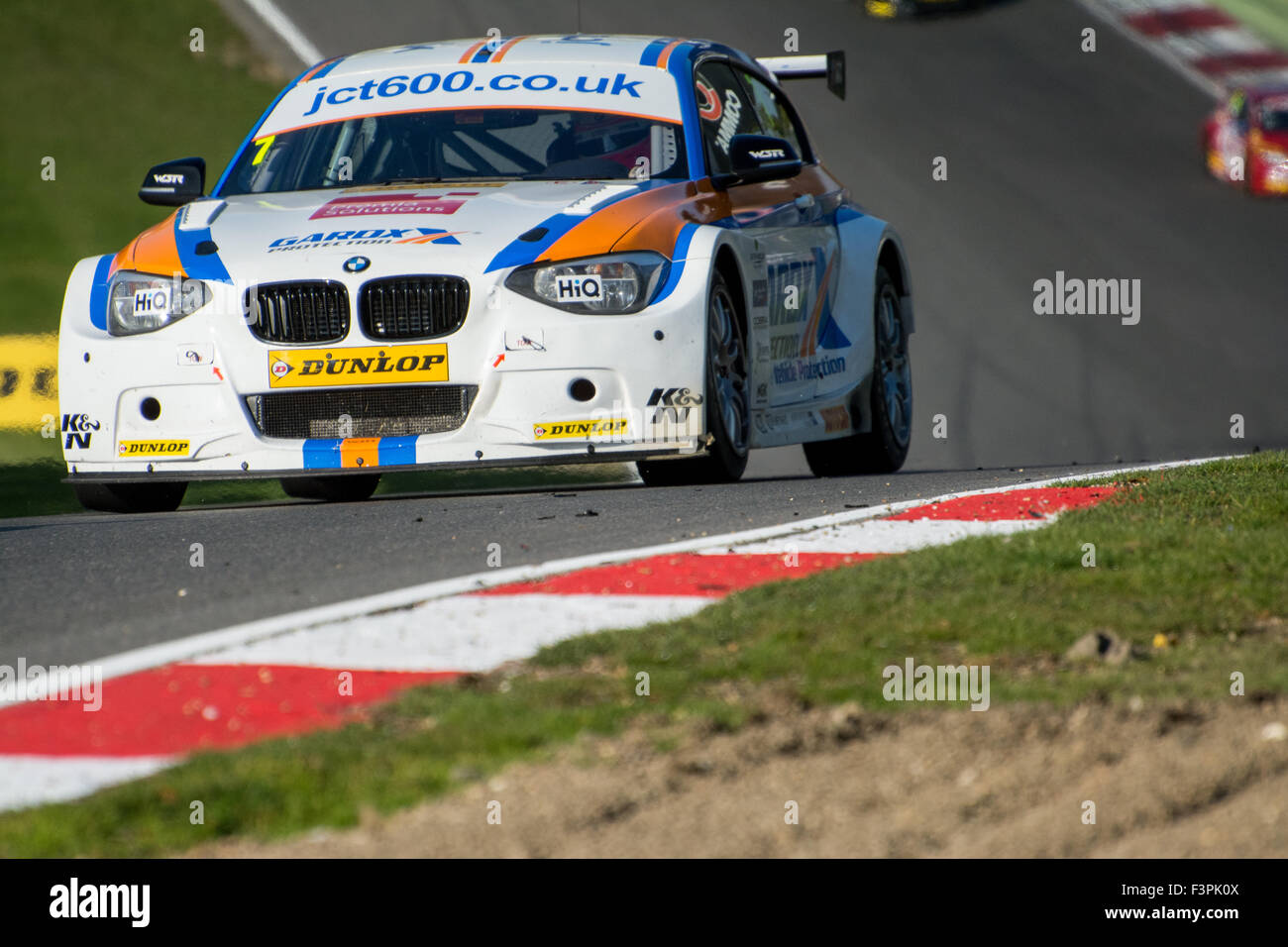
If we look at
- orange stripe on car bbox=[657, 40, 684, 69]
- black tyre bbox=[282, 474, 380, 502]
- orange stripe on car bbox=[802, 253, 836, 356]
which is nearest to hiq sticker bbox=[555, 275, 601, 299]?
orange stripe on car bbox=[802, 253, 836, 356]

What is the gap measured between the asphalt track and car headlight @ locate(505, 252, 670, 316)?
28.0 inches

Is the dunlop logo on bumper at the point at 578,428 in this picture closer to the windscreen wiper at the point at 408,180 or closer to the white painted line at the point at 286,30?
the windscreen wiper at the point at 408,180

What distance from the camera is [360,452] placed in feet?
25.2

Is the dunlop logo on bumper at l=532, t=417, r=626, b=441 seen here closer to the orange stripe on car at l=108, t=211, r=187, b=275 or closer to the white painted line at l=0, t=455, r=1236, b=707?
the white painted line at l=0, t=455, r=1236, b=707

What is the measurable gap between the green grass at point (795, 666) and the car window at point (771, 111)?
4.17m

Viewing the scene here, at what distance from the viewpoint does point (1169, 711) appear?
3.93m

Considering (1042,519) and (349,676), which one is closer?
(349,676)

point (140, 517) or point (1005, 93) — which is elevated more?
point (140, 517)

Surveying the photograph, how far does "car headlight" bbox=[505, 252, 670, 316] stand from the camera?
7.58m

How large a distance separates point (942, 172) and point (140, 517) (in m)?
14.7

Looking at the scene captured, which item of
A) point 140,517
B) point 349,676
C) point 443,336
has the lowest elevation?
point 140,517

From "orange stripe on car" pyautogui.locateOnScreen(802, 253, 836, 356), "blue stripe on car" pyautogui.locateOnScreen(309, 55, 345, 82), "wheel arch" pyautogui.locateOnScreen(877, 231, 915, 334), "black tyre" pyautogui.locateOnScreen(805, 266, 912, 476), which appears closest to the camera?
"orange stripe on car" pyautogui.locateOnScreen(802, 253, 836, 356)
